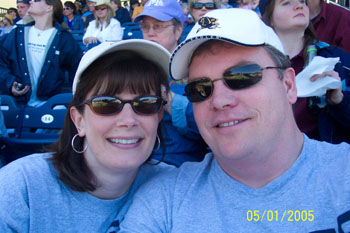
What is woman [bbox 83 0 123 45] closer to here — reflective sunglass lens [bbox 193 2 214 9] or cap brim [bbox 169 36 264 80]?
reflective sunglass lens [bbox 193 2 214 9]

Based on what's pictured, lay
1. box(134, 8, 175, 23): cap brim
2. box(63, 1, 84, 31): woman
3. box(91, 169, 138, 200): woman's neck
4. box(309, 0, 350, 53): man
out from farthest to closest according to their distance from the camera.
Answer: box(63, 1, 84, 31): woman < box(309, 0, 350, 53): man < box(134, 8, 175, 23): cap brim < box(91, 169, 138, 200): woman's neck

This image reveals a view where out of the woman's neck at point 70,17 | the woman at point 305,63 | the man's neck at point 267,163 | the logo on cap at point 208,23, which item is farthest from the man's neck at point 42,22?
the woman's neck at point 70,17

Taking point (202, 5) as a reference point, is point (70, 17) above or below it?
below

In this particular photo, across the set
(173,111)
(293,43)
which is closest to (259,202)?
(173,111)

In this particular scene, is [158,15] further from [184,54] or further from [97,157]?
[97,157]

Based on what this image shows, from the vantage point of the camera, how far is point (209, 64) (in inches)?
58.4

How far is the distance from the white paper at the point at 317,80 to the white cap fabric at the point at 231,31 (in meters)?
0.62

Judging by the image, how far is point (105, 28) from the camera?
19.7ft

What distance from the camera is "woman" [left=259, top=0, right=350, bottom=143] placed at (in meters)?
2.22

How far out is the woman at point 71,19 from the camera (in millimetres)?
9652

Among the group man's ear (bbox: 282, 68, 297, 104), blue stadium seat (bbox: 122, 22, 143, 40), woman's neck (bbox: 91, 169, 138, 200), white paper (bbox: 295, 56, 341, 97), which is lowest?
blue stadium seat (bbox: 122, 22, 143, 40)

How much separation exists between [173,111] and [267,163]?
873 millimetres

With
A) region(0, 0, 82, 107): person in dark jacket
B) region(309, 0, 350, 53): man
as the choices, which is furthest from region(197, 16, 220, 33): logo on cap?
region(0, 0, 82, 107): person in dark jacket
